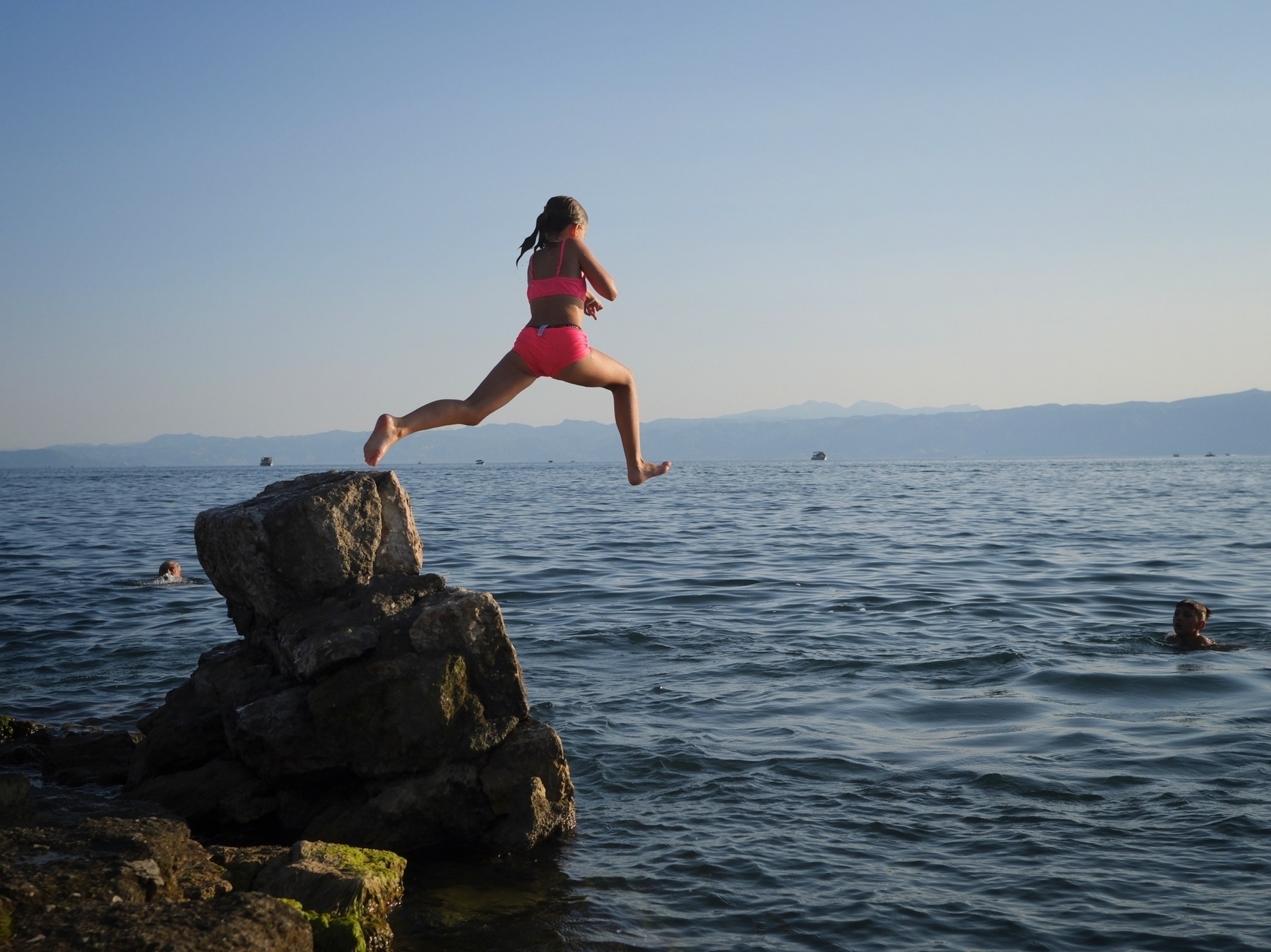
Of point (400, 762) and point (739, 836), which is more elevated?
point (400, 762)

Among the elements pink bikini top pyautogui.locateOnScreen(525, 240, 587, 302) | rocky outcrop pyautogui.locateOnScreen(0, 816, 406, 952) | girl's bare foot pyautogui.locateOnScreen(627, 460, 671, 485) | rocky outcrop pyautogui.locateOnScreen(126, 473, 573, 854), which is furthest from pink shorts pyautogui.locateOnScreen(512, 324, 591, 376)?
rocky outcrop pyautogui.locateOnScreen(0, 816, 406, 952)

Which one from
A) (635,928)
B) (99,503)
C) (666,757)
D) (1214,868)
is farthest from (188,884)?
(99,503)

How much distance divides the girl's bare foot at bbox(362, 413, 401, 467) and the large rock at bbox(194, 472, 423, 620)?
1357mm

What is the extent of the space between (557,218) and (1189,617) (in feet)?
36.3

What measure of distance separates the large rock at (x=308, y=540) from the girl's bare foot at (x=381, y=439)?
136 centimetres

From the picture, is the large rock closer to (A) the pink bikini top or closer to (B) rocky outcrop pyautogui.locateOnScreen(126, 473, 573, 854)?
(B) rocky outcrop pyautogui.locateOnScreen(126, 473, 573, 854)

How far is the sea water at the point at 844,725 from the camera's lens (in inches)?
267

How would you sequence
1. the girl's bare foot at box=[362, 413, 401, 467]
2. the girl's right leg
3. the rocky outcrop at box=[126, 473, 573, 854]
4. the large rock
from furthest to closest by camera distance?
the large rock, the rocky outcrop at box=[126, 473, 573, 854], the girl's bare foot at box=[362, 413, 401, 467], the girl's right leg

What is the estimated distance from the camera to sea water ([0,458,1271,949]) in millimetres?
6793

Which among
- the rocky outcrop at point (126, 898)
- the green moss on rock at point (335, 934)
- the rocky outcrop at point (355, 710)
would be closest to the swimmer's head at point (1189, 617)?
the rocky outcrop at point (355, 710)

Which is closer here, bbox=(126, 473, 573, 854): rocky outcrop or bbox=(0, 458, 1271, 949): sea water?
bbox=(0, 458, 1271, 949): sea water

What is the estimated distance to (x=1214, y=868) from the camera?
7227mm

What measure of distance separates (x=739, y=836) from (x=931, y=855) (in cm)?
143

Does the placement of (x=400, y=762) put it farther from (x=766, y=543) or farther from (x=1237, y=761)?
(x=766, y=543)
